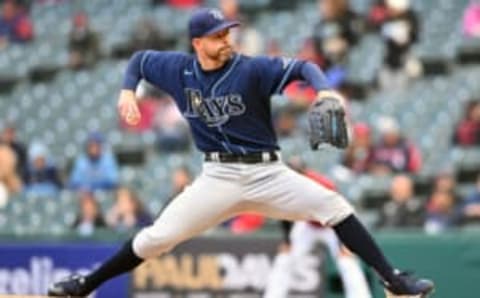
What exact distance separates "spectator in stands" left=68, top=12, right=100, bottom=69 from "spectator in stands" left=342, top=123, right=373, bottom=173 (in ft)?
17.3

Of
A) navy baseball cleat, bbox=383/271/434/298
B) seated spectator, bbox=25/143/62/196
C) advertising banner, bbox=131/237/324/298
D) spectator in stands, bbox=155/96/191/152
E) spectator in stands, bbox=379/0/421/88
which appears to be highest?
spectator in stands, bbox=379/0/421/88

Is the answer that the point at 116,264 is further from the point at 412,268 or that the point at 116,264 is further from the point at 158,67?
the point at 412,268

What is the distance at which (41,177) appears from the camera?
15094 mm

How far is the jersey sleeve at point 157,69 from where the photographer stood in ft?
26.3

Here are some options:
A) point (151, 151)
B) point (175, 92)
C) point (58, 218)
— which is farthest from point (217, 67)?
point (151, 151)

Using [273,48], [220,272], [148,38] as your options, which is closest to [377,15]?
[273,48]

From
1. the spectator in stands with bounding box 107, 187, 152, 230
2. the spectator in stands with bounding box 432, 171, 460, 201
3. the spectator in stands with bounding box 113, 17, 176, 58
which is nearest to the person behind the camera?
the spectator in stands with bounding box 432, 171, 460, 201

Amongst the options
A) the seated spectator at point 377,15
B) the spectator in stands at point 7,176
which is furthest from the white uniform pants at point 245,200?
the seated spectator at point 377,15

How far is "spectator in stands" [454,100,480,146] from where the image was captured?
44.8 ft

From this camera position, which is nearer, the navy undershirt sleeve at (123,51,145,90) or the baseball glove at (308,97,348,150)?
the baseball glove at (308,97,348,150)

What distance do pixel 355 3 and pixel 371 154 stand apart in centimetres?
350

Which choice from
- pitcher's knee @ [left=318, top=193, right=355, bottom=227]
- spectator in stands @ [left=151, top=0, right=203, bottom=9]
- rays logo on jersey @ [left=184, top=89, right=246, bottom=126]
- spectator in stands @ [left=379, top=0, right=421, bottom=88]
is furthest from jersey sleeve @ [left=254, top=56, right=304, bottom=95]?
spectator in stands @ [left=151, top=0, right=203, bottom=9]

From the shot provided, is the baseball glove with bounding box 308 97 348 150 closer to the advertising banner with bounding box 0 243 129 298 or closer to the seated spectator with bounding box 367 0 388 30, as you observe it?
the advertising banner with bounding box 0 243 129 298

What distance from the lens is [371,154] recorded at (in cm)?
1362
